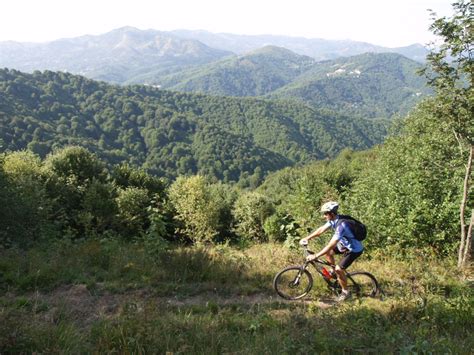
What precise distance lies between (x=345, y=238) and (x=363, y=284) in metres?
1.39

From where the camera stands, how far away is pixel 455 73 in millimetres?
7199

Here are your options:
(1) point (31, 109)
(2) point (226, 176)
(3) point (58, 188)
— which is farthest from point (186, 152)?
(3) point (58, 188)

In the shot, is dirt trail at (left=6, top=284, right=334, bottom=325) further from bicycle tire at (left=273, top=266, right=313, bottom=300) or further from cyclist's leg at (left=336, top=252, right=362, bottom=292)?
cyclist's leg at (left=336, top=252, right=362, bottom=292)

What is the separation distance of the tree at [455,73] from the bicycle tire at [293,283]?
3.94 meters

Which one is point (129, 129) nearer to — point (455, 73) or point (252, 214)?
point (252, 214)

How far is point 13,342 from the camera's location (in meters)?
3.92

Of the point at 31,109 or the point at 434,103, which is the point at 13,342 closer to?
the point at 434,103

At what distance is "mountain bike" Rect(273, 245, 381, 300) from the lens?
22.2 ft

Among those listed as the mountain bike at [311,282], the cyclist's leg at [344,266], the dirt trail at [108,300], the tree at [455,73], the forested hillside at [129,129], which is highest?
the tree at [455,73]

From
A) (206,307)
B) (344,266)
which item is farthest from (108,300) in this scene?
(344,266)

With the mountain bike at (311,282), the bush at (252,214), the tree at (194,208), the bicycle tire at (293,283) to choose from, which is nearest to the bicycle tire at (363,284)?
the mountain bike at (311,282)

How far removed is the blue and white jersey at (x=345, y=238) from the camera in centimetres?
631

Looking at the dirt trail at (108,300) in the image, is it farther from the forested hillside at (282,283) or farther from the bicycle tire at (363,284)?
the bicycle tire at (363,284)

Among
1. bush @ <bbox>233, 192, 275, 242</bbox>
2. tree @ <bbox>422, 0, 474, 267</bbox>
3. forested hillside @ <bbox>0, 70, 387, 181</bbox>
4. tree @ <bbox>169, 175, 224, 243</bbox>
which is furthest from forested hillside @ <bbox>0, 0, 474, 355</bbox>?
forested hillside @ <bbox>0, 70, 387, 181</bbox>
